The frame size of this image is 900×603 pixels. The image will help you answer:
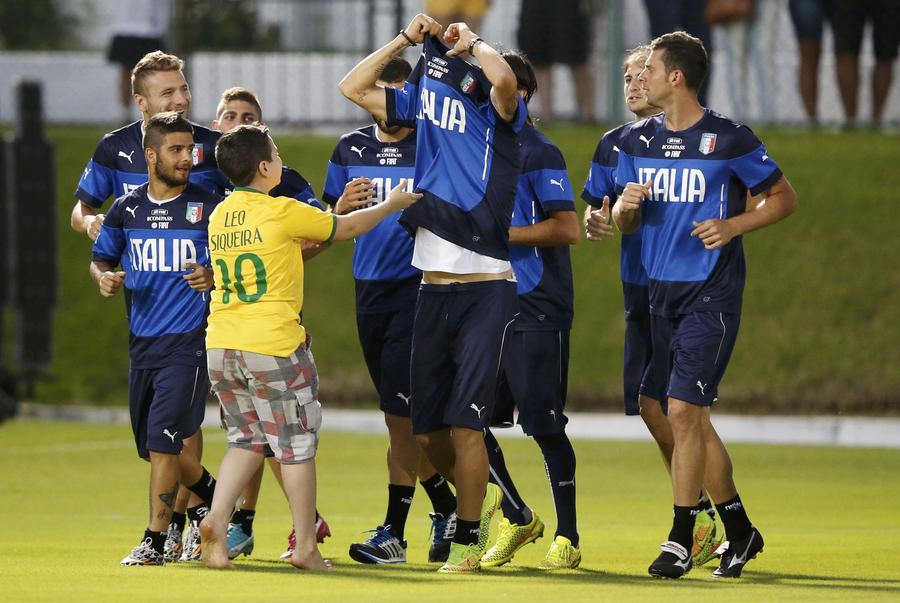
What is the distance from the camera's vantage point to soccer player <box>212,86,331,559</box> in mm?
8672

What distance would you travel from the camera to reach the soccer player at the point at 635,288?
28.8 ft

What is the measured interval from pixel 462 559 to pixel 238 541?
1.48 metres

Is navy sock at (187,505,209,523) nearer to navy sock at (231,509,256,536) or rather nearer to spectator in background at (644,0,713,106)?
navy sock at (231,509,256,536)

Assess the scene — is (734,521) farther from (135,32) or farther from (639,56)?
(135,32)

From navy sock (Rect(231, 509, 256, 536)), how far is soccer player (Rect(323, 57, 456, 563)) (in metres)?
0.67

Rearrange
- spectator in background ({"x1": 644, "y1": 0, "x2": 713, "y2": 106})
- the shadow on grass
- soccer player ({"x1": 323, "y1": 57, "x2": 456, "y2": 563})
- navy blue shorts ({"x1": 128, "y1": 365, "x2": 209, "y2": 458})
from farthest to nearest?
spectator in background ({"x1": 644, "y1": 0, "x2": 713, "y2": 106}) < soccer player ({"x1": 323, "y1": 57, "x2": 456, "y2": 563}) < navy blue shorts ({"x1": 128, "y1": 365, "x2": 209, "y2": 458}) < the shadow on grass

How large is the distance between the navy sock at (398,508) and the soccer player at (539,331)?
45 cm

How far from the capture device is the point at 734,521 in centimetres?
816

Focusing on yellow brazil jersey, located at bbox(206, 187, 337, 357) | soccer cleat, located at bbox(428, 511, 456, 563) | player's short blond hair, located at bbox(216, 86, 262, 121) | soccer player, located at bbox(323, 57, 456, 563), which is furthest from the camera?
player's short blond hair, located at bbox(216, 86, 262, 121)

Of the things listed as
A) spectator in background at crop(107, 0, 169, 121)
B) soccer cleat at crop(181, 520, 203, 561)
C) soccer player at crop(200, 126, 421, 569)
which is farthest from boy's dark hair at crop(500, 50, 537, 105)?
spectator in background at crop(107, 0, 169, 121)

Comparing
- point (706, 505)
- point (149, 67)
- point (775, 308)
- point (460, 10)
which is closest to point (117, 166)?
point (149, 67)

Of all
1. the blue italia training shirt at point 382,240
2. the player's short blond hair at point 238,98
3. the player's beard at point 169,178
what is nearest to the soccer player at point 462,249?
the blue italia training shirt at point 382,240

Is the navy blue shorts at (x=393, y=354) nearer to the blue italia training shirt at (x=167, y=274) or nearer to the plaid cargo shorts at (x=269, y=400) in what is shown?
the blue italia training shirt at (x=167, y=274)

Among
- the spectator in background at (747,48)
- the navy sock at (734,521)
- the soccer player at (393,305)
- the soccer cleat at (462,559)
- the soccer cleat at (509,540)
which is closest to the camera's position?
the soccer cleat at (462,559)
